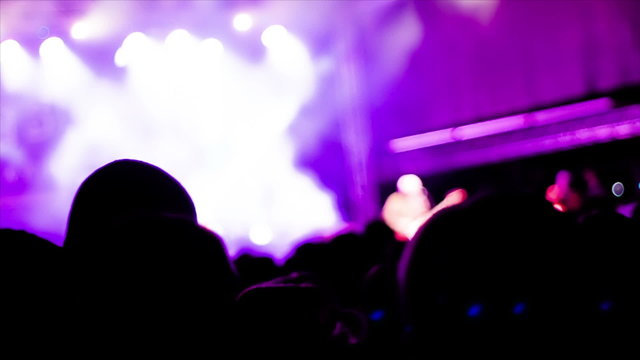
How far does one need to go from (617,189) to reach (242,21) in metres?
5.08

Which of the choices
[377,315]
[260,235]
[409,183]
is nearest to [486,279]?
[377,315]

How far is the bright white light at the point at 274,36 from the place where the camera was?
854cm

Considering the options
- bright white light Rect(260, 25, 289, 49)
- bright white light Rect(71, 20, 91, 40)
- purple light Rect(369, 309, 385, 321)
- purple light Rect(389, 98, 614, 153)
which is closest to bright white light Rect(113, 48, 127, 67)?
bright white light Rect(71, 20, 91, 40)

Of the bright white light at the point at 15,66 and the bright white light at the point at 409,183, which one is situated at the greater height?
the bright white light at the point at 15,66

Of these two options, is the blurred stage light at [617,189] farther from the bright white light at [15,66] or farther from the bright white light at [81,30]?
the bright white light at [15,66]

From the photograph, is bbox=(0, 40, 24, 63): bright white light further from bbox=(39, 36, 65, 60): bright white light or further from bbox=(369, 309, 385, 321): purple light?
bbox=(369, 309, 385, 321): purple light

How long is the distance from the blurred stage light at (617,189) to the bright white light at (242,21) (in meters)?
4.96

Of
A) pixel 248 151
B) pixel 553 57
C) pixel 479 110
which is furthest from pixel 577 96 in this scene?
pixel 248 151

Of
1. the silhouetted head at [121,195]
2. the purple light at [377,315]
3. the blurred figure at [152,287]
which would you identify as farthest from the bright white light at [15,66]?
the purple light at [377,315]

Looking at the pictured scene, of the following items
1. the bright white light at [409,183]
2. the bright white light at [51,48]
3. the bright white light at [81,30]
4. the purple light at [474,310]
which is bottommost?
the bright white light at [409,183]

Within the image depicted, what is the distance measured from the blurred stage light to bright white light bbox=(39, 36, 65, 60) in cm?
701

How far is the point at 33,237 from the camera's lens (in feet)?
4.31

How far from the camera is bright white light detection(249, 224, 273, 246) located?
28.7 ft

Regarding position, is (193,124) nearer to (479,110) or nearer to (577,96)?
(479,110)
